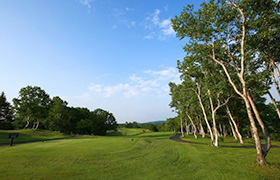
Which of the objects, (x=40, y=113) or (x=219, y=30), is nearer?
(x=219, y=30)

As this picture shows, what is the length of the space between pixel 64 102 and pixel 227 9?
67651 mm

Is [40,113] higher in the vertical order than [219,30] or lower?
lower

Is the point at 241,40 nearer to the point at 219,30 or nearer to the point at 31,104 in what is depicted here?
the point at 219,30

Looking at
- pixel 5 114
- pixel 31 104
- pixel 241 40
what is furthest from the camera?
pixel 5 114

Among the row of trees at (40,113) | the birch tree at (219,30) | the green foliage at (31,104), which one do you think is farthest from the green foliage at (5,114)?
the birch tree at (219,30)

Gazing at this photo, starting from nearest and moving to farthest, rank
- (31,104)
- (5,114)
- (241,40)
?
→ (241,40) < (31,104) < (5,114)

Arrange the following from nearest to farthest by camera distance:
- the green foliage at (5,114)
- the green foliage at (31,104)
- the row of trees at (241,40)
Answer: the row of trees at (241,40)
the green foliage at (31,104)
the green foliage at (5,114)

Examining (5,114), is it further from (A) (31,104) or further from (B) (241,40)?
(B) (241,40)

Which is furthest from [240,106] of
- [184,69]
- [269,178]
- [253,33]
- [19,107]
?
[19,107]

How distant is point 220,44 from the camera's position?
49.5ft

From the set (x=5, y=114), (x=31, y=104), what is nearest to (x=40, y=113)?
(x=31, y=104)

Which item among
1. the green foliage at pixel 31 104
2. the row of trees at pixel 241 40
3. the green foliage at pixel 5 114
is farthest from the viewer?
the green foliage at pixel 5 114

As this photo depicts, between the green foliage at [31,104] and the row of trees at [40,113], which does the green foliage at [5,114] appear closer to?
the row of trees at [40,113]

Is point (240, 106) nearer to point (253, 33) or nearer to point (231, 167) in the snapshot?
point (253, 33)
